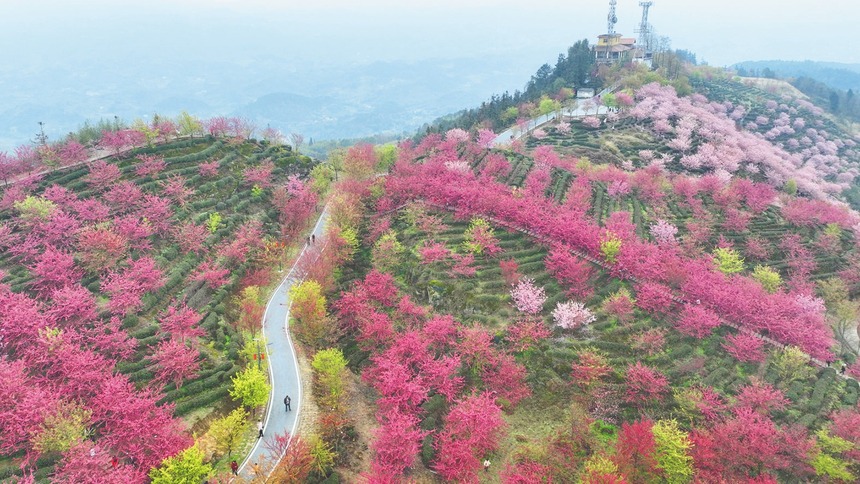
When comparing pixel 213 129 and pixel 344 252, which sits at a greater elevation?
pixel 213 129

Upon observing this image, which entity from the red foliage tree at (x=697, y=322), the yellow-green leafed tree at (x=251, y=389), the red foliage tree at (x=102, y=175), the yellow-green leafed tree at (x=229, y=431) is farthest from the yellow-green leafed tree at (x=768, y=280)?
the red foliage tree at (x=102, y=175)

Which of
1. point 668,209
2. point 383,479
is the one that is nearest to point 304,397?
point 383,479

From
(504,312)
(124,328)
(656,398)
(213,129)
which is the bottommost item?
(656,398)

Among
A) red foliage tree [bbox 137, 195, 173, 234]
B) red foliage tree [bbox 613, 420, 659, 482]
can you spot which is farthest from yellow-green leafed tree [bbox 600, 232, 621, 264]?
red foliage tree [bbox 137, 195, 173, 234]

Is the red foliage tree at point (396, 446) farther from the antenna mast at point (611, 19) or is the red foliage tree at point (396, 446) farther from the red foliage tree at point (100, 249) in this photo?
the antenna mast at point (611, 19)

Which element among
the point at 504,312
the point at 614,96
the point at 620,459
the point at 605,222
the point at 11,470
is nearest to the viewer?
the point at 11,470

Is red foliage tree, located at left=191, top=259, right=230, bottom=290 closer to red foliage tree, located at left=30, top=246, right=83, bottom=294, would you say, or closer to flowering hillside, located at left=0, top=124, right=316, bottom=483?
flowering hillside, located at left=0, top=124, right=316, bottom=483

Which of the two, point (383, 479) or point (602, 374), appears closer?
point (383, 479)

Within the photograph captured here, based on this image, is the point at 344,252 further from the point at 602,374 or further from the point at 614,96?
the point at 614,96
